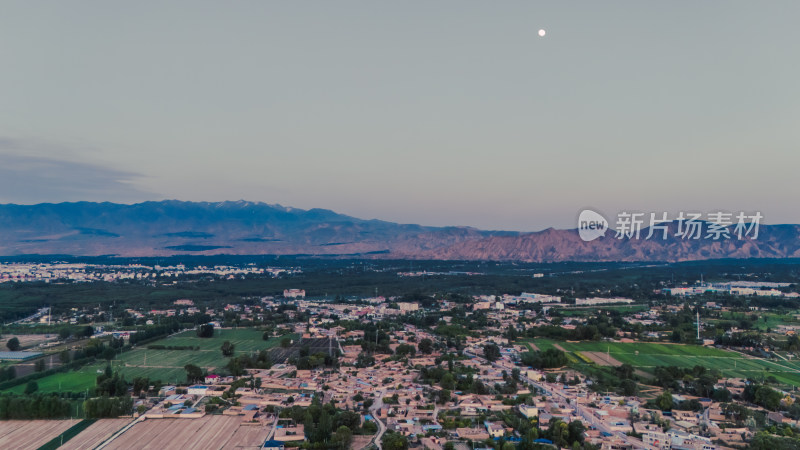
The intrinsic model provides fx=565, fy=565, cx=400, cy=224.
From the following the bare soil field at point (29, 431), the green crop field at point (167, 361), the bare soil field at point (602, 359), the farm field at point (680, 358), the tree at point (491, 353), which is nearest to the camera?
the bare soil field at point (29, 431)

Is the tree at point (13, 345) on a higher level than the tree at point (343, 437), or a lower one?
lower

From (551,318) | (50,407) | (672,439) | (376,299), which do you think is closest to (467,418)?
(672,439)

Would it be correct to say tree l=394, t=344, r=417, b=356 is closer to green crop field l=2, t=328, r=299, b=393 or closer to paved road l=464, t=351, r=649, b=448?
paved road l=464, t=351, r=649, b=448

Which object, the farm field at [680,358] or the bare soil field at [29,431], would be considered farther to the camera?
the farm field at [680,358]

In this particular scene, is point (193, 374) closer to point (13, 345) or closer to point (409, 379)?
point (409, 379)

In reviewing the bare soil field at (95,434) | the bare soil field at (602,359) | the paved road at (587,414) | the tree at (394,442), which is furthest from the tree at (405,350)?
the bare soil field at (95,434)

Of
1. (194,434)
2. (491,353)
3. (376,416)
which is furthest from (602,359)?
(194,434)

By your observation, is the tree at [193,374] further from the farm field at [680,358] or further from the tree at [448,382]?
the farm field at [680,358]
